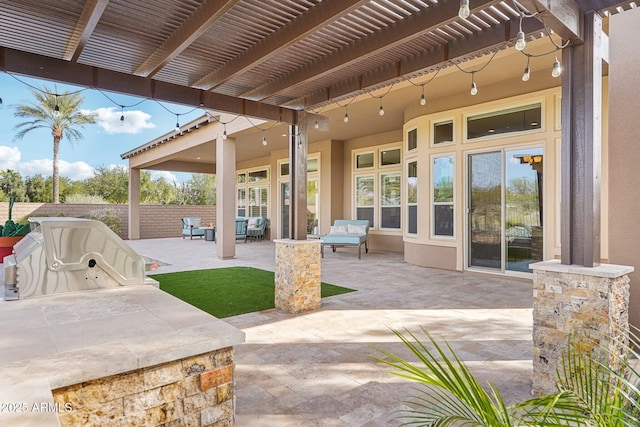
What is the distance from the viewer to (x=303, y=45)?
3521 mm

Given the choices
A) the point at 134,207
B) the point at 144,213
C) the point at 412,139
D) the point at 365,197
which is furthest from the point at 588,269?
the point at 144,213

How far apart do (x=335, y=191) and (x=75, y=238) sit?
930 centimetres

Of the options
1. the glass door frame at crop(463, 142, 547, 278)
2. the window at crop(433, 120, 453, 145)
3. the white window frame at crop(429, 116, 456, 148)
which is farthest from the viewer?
the window at crop(433, 120, 453, 145)

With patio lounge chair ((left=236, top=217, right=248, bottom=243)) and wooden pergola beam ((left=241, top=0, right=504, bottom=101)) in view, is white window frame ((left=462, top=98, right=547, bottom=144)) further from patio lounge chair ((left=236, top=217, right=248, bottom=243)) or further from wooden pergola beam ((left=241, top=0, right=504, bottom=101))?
patio lounge chair ((left=236, top=217, right=248, bottom=243))

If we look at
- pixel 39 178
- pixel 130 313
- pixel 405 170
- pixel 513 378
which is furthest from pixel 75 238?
pixel 39 178

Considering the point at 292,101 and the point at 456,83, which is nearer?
the point at 292,101

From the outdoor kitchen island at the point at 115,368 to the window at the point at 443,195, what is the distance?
6.16 m

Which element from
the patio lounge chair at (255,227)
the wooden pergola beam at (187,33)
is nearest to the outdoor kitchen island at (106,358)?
the wooden pergola beam at (187,33)

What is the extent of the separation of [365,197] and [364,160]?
1.14m

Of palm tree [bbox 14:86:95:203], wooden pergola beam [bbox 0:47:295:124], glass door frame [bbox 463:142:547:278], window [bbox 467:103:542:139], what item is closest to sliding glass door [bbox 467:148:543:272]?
glass door frame [bbox 463:142:547:278]

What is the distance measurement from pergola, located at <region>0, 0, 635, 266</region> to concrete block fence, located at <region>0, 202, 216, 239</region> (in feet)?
42.5

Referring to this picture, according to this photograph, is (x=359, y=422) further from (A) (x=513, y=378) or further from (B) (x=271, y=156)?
(B) (x=271, y=156)

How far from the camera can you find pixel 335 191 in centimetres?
1177

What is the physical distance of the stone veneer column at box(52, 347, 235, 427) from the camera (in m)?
1.45
